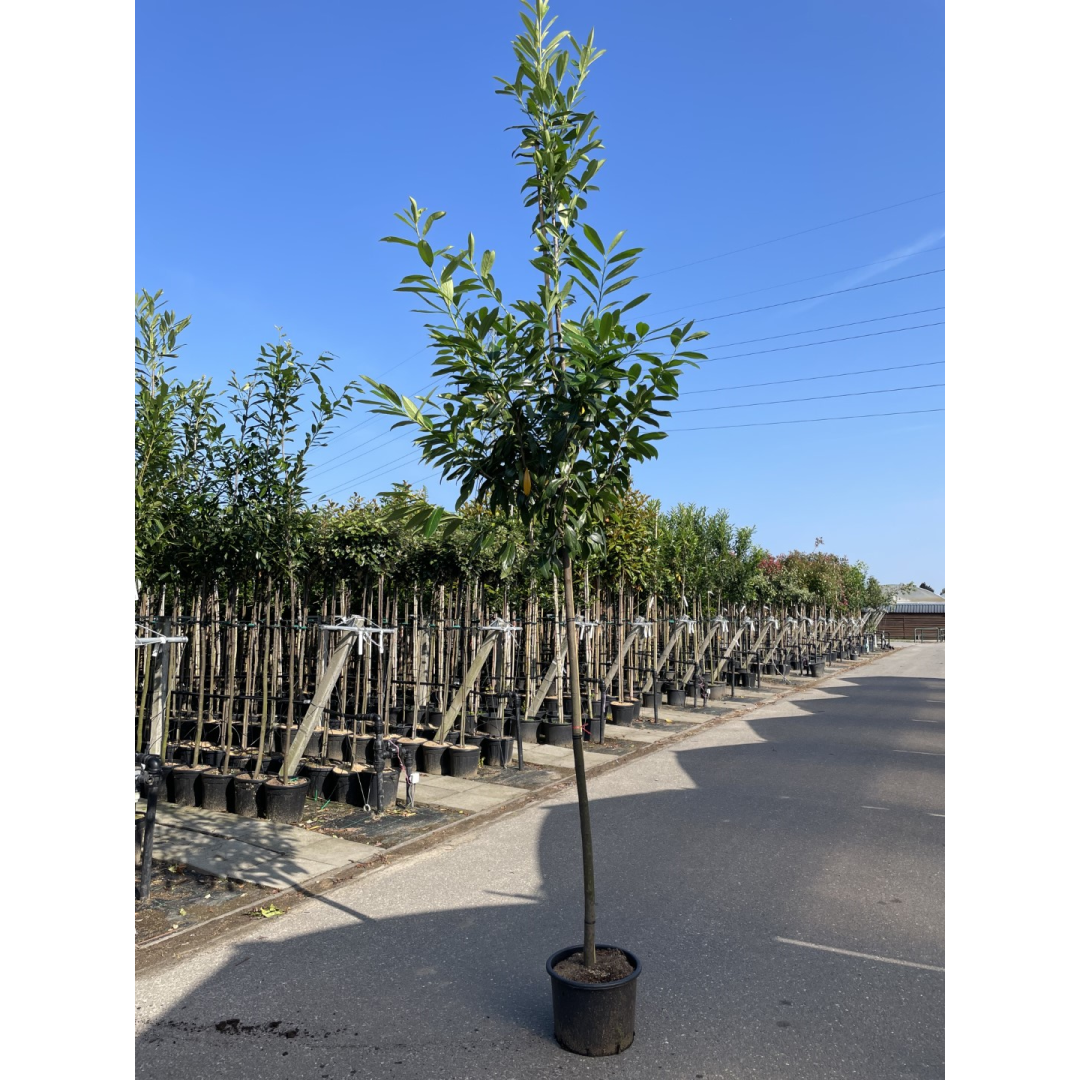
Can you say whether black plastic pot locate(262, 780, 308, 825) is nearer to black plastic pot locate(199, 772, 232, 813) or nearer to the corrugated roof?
black plastic pot locate(199, 772, 232, 813)

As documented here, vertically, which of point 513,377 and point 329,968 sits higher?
point 513,377

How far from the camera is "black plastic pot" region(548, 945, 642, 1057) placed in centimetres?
372

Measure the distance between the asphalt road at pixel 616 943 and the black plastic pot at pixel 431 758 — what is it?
2.02 meters

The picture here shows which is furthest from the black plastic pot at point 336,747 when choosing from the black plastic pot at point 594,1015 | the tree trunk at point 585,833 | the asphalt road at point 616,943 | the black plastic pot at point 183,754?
the black plastic pot at point 594,1015

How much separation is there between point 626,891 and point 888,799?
476cm

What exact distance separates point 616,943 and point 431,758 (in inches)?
211

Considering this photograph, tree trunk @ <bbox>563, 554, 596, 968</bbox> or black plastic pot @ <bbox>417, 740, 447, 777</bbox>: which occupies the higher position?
tree trunk @ <bbox>563, 554, 596, 968</bbox>

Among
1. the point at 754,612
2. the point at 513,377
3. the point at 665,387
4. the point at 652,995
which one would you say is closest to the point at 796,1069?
the point at 652,995

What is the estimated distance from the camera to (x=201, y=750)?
921cm

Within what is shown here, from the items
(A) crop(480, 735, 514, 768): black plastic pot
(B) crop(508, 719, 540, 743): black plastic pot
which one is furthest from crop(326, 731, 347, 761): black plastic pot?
(B) crop(508, 719, 540, 743): black plastic pot

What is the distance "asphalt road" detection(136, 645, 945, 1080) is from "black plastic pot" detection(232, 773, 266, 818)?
215 centimetres

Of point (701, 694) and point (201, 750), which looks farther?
point (701, 694)

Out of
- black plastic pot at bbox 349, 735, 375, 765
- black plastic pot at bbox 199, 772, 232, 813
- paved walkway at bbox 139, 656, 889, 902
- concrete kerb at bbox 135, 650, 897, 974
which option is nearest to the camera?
concrete kerb at bbox 135, 650, 897, 974

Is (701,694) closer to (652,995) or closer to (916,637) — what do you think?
(652,995)
